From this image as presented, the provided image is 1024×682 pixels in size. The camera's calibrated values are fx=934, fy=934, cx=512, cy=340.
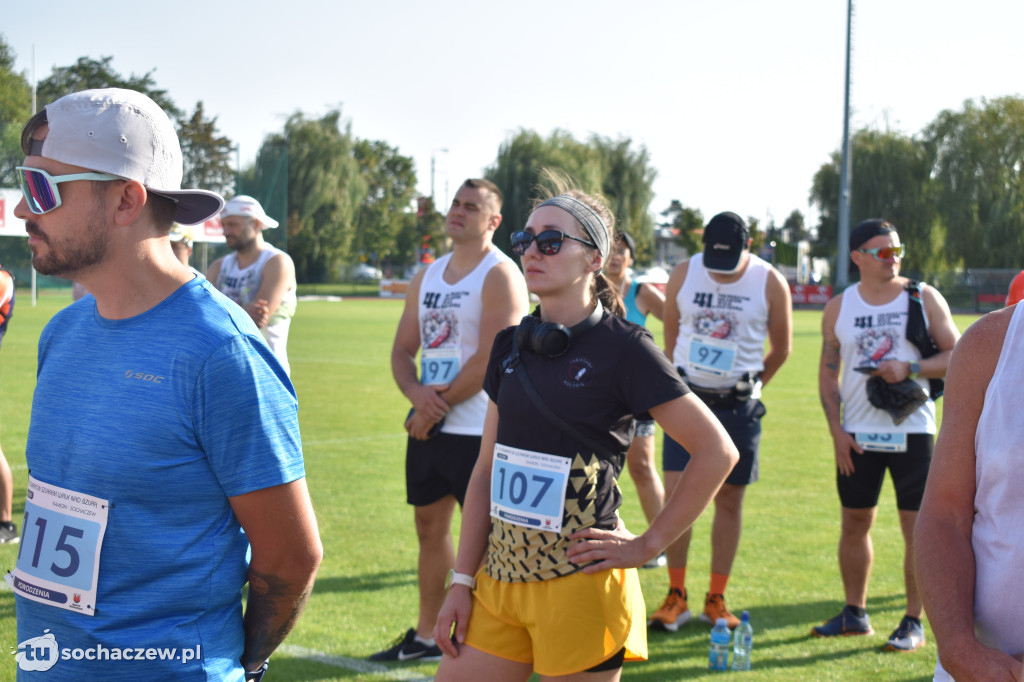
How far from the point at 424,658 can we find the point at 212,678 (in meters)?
3.01

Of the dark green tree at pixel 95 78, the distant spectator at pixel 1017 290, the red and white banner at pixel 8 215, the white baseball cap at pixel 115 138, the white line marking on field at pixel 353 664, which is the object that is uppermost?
the dark green tree at pixel 95 78

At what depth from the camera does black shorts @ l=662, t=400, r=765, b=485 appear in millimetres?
5656

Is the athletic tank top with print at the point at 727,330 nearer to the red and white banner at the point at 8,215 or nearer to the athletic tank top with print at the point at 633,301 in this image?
the athletic tank top with print at the point at 633,301

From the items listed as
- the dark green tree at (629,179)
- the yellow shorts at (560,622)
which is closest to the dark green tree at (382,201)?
the dark green tree at (629,179)

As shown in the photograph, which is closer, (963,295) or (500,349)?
(500,349)

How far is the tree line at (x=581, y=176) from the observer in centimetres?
5212

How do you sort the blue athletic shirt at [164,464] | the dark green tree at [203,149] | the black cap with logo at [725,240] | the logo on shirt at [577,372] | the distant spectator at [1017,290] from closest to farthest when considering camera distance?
the blue athletic shirt at [164,464] → the distant spectator at [1017,290] → the logo on shirt at [577,372] → the black cap with logo at [725,240] → the dark green tree at [203,149]

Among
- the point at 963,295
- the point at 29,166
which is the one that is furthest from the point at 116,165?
the point at 963,295

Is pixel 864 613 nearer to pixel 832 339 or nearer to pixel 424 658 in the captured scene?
pixel 832 339

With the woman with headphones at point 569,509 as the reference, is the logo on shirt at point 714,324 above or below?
above

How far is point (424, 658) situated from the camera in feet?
15.9

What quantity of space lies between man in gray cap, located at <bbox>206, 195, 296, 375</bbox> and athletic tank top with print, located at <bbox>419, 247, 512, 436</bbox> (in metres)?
1.80

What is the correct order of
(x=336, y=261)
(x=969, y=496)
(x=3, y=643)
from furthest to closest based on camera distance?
(x=336, y=261), (x=3, y=643), (x=969, y=496)

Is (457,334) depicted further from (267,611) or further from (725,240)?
(267,611)
